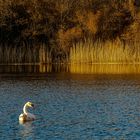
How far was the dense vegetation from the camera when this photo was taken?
58.6 m

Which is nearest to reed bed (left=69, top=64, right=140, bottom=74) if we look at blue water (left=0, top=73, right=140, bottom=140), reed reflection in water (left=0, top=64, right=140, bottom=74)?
reed reflection in water (left=0, top=64, right=140, bottom=74)

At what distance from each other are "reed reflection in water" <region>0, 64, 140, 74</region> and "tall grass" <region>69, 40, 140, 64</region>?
45cm

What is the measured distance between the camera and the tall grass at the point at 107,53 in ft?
164

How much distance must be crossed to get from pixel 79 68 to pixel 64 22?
1277 centimetres

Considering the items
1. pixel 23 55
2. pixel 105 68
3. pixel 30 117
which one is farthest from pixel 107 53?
pixel 30 117

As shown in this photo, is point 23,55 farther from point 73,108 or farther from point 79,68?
point 73,108

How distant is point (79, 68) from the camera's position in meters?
49.3

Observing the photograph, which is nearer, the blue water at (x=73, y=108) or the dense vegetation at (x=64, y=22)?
the blue water at (x=73, y=108)

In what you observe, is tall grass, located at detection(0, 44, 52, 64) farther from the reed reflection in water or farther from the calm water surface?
the calm water surface

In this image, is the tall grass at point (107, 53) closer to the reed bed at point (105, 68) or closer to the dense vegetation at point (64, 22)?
the reed bed at point (105, 68)

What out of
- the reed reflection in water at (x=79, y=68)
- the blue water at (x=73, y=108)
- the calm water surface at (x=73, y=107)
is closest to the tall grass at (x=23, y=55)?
the reed reflection in water at (x=79, y=68)

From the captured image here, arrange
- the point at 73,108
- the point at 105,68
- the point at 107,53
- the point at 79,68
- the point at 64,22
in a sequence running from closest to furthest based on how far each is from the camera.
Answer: the point at 73,108
the point at 105,68
the point at 79,68
the point at 107,53
the point at 64,22

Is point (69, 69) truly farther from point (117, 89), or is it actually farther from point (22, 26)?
point (117, 89)

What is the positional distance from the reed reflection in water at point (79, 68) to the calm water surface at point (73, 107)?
470 cm
